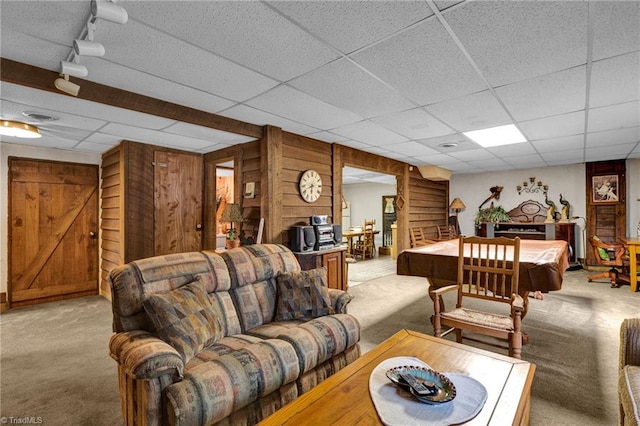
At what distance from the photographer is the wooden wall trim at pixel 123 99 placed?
88.6 inches

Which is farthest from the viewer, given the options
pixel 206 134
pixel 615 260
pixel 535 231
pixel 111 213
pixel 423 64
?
pixel 535 231

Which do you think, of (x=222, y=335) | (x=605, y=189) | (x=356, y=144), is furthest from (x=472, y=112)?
(x=605, y=189)

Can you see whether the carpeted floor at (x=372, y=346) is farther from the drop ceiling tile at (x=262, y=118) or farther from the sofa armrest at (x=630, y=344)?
the drop ceiling tile at (x=262, y=118)

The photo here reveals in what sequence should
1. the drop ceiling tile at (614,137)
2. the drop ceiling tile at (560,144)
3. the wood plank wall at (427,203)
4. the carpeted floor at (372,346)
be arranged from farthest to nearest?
the wood plank wall at (427,203)
the drop ceiling tile at (560,144)
the drop ceiling tile at (614,137)
the carpeted floor at (372,346)

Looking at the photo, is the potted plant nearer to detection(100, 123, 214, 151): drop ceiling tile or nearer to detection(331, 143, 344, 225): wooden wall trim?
detection(331, 143, 344, 225): wooden wall trim

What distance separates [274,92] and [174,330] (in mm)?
2038

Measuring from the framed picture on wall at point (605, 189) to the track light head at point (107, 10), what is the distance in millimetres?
8548

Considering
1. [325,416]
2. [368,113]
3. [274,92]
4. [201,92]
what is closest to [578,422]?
[325,416]

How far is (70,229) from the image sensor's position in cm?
470

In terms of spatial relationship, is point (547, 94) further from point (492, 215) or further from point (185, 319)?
point (492, 215)

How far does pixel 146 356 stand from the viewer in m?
1.48

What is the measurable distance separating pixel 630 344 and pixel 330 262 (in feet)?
9.43

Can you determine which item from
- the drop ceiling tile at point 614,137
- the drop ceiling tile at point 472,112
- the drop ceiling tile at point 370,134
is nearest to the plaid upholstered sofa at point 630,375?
the drop ceiling tile at point 472,112

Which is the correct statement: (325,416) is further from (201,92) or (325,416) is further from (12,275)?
(12,275)
